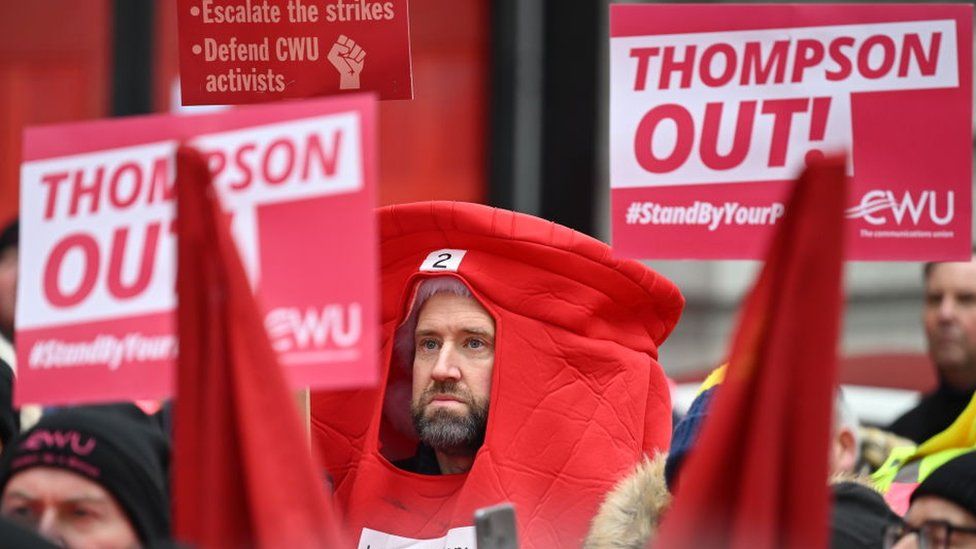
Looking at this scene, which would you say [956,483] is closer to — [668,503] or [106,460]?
[668,503]

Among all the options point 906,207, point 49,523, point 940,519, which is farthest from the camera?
point 906,207

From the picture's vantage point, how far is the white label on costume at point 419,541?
13.1 feet

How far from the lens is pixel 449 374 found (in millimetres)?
4258

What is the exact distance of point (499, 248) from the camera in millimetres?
4328

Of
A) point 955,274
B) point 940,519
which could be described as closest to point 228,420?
point 940,519

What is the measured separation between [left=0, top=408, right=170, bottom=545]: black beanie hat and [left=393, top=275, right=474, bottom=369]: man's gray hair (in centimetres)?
109

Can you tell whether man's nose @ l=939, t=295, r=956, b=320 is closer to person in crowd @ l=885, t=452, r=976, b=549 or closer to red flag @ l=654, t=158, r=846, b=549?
person in crowd @ l=885, t=452, r=976, b=549

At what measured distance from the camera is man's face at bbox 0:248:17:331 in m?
6.00

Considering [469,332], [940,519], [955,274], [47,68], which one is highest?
[47,68]

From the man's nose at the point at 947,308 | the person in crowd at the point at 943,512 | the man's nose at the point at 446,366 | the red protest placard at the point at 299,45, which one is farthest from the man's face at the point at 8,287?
the person in crowd at the point at 943,512

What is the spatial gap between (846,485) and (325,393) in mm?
1546

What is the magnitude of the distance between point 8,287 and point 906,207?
3431 millimetres

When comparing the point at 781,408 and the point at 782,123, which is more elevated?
the point at 782,123

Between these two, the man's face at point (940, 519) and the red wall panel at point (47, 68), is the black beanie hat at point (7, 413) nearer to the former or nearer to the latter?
the man's face at point (940, 519)
